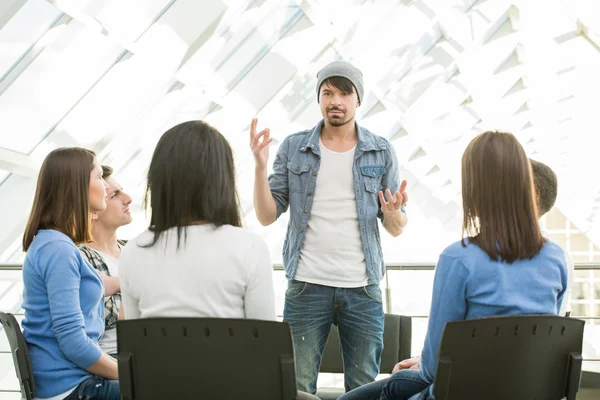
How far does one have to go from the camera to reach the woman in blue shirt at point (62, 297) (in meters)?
2.45

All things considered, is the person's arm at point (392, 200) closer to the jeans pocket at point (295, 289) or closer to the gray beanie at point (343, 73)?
the gray beanie at point (343, 73)

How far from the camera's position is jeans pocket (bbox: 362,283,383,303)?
10.2ft

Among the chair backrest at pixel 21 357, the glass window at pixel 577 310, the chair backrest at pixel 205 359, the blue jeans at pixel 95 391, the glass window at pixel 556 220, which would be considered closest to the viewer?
the chair backrest at pixel 205 359

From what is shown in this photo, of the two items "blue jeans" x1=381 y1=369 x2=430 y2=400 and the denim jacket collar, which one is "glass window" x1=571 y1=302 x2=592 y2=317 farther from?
"blue jeans" x1=381 y1=369 x2=430 y2=400

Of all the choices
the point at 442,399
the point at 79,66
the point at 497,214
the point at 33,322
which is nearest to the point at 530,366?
the point at 442,399

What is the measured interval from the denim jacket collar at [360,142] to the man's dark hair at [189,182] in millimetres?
1133

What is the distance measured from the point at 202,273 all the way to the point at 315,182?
122cm

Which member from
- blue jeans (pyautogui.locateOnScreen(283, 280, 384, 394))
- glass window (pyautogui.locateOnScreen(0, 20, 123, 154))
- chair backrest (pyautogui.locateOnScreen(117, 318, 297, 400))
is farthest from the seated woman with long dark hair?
glass window (pyautogui.locateOnScreen(0, 20, 123, 154))

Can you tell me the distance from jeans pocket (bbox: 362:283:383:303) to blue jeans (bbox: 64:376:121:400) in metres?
1.06

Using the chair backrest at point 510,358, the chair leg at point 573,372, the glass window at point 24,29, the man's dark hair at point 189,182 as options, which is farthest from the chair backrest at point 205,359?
the glass window at point 24,29

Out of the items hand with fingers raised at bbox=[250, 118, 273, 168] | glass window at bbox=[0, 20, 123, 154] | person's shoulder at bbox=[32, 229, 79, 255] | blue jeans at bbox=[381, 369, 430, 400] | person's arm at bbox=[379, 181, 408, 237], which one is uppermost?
glass window at bbox=[0, 20, 123, 154]

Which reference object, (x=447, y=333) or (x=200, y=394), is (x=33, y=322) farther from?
(x=447, y=333)

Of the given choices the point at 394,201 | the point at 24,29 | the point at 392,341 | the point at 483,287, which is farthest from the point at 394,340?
the point at 24,29

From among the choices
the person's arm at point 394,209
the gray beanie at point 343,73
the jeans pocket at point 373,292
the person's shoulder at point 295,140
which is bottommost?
the jeans pocket at point 373,292
